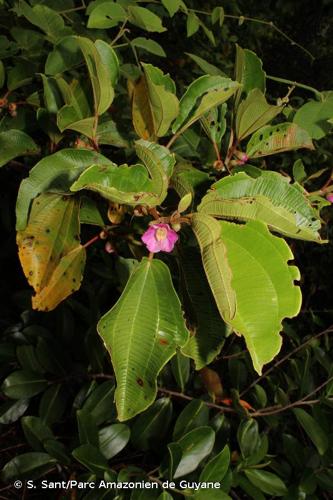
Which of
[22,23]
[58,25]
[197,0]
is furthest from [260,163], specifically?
[197,0]

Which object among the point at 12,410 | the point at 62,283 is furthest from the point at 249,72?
the point at 12,410

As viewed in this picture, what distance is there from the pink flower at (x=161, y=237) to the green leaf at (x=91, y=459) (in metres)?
0.53

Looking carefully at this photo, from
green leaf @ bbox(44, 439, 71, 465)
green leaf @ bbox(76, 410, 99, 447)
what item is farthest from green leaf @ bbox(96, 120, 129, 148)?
green leaf @ bbox(44, 439, 71, 465)

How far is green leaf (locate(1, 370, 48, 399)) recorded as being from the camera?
1114 mm

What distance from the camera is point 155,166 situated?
0.49 m

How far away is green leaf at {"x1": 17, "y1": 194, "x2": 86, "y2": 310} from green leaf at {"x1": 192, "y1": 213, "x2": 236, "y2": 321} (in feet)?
0.81

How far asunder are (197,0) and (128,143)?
2277 millimetres

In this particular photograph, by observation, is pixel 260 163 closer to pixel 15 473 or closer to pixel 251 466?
pixel 251 466

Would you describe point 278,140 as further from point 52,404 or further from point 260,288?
point 52,404

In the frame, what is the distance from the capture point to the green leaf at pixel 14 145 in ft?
2.30

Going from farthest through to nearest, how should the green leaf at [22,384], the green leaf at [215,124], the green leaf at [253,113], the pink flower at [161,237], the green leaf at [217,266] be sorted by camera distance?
the green leaf at [22,384], the green leaf at [215,124], the green leaf at [253,113], the pink flower at [161,237], the green leaf at [217,266]

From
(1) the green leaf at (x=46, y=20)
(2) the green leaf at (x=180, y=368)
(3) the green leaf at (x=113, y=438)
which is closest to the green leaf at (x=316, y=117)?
(1) the green leaf at (x=46, y=20)

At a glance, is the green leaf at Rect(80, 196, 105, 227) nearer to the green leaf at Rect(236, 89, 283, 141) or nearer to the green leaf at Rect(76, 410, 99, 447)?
the green leaf at Rect(236, 89, 283, 141)

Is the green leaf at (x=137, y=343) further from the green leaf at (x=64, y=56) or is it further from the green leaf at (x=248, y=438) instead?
the green leaf at (x=248, y=438)
